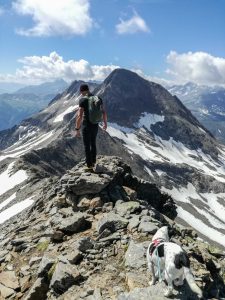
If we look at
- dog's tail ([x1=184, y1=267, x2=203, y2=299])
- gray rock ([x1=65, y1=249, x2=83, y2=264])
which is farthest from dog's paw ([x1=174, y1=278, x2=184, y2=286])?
gray rock ([x1=65, y1=249, x2=83, y2=264])

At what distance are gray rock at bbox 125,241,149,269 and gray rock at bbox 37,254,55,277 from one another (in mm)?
2686

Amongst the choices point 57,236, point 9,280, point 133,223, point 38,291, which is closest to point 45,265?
point 38,291

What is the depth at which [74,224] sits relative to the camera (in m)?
17.6

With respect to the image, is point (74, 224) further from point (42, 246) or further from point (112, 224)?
point (112, 224)

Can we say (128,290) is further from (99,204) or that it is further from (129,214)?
(99,204)

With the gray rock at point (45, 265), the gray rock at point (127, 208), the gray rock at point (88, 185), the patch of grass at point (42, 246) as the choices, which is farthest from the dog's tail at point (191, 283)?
the gray rock at point (88, 185)

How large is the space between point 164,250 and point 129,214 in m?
6.06

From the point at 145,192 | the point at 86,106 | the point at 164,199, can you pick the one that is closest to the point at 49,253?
the point at 86,106

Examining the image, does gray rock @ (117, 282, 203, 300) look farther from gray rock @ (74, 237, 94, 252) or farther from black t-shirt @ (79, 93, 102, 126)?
black t-shirt @ (79, 93, 102, 126)

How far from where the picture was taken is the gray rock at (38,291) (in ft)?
44.9

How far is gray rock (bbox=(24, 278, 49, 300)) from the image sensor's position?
44.9 feet

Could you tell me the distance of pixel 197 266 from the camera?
14.2m

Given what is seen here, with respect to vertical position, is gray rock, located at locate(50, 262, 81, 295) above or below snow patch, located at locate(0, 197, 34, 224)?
above

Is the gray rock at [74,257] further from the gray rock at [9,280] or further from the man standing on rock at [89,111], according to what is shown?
the man standing on rock at [89,111]
